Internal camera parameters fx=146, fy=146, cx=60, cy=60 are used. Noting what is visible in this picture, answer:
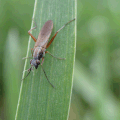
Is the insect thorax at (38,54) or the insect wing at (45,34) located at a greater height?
the insect wing at (45,34)

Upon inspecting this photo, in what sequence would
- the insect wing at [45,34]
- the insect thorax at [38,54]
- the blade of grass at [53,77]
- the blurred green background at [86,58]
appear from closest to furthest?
1. the blade of grass at [53,77]
2. the insect wing at [45,34]
3. the blurred green background at [86,58]
4. the insect thorax at [38,54]

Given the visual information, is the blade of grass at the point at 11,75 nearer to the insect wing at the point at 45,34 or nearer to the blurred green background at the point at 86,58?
the blurred green background at the point at 86,58

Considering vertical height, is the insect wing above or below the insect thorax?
above

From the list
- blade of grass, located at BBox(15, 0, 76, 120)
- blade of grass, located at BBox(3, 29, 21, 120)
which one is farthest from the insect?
blade of grass, located at BBox(3, 29, 21, 120)

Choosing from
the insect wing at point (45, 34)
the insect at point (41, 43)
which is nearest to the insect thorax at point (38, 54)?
the insect at point (41, 43)

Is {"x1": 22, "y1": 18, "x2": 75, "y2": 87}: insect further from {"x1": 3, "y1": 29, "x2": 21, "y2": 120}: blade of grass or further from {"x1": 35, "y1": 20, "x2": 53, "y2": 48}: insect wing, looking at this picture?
{"x1": 3, "y1": 29, "x2": 21, "y2": 120}: blade of grass

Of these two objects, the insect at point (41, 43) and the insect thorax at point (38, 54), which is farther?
the insect thorax at point (38, 54)
